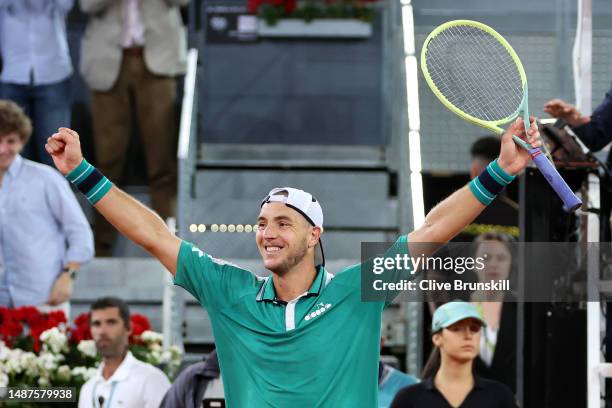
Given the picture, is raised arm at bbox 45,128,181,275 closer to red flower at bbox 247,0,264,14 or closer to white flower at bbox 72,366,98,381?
white flower at bbox 72,366,98,381

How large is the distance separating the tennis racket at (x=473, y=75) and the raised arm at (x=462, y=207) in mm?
367

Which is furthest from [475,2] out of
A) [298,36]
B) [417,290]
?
[417,290]

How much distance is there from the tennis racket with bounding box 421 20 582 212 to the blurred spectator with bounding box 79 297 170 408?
2471mm

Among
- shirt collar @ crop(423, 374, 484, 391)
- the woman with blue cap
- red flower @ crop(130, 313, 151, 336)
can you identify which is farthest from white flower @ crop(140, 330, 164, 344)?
shirt collar @ crop(423, 374, 484, 391)

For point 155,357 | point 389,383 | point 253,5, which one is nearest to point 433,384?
→ point 389,383

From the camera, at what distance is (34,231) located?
9578 mm

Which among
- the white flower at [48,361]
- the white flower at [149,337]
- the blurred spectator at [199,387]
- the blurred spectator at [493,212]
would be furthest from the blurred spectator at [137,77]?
the blurred spectator at [199,387]

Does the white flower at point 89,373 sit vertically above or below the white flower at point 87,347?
below

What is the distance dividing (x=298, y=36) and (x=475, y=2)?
4.83 ft

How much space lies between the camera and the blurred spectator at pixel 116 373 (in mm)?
8133

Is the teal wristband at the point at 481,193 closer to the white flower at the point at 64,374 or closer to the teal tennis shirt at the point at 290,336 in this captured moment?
the teal tennis shirt at the point at 290,336

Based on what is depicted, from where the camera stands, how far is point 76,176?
5.64 meters

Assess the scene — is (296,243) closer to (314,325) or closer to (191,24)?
(314,325)

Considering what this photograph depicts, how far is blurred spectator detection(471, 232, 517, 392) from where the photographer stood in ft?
26.2
